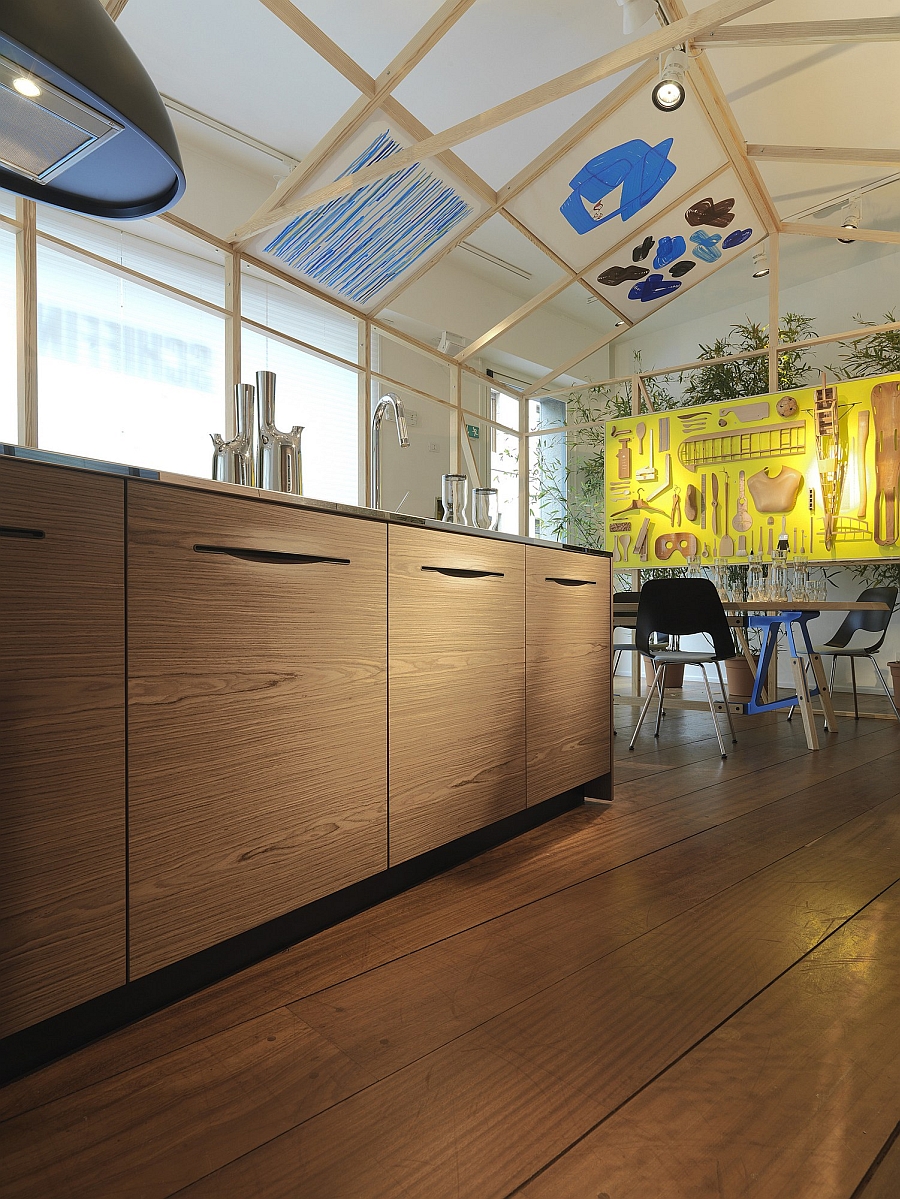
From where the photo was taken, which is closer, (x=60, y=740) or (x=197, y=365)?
(x=60, y=740)

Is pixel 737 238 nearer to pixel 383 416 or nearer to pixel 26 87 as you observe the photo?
pixel 383 416

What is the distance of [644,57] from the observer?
112 inches

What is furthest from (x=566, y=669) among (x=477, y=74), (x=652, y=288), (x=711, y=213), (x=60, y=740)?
(x=652, y=288)

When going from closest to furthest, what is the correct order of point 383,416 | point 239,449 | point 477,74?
point 239,449, point 383,416, point 477,74

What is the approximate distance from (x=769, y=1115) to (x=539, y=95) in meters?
3.51

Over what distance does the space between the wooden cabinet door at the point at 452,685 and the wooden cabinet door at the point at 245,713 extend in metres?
0.07

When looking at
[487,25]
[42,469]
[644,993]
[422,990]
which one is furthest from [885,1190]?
[487,25]

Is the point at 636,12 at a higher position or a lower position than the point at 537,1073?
higher

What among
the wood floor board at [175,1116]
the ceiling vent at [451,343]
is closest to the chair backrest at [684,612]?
the wood floor board at [175,1116]

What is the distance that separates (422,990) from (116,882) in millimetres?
508

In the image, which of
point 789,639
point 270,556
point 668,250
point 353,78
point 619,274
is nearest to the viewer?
point 270,556

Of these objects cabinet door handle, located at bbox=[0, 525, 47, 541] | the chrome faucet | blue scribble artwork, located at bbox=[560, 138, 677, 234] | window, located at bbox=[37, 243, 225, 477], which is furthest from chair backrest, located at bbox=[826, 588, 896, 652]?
cabinet door handle, located at bbox=[0, 525, 47, 541]

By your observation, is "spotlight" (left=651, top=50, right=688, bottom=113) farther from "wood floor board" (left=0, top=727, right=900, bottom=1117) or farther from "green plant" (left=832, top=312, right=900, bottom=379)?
"wood floor board" (left=0, top=727, right=900, bottom=1117)

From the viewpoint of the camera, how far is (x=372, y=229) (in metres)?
4.20
